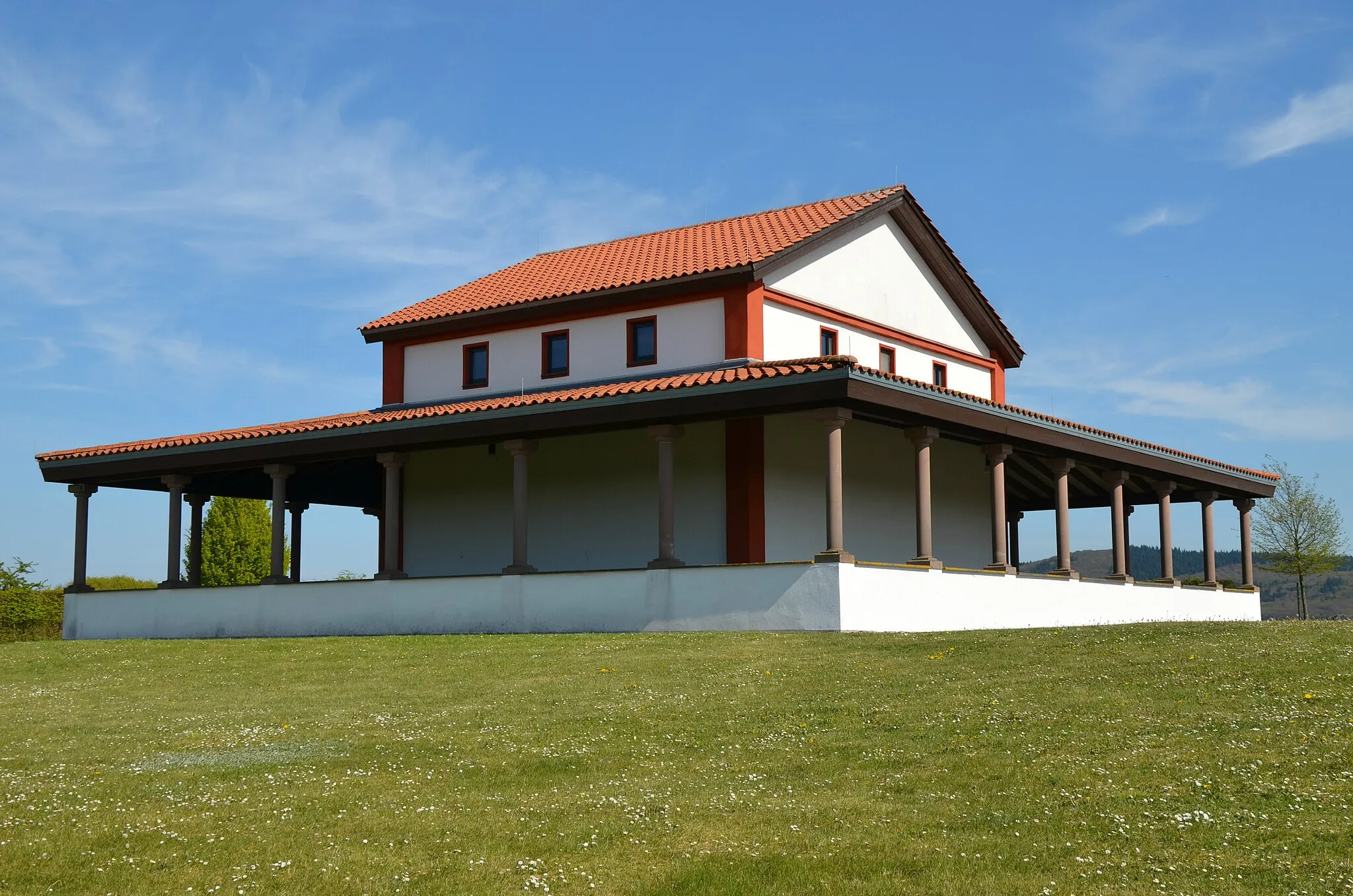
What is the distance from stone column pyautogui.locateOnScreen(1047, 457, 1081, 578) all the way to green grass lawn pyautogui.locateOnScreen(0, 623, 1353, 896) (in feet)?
32.9

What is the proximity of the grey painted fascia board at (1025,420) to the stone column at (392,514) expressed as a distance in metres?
10.7

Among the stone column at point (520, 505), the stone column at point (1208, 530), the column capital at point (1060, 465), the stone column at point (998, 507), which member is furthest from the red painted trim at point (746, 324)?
the stone column at point (1208, 530)

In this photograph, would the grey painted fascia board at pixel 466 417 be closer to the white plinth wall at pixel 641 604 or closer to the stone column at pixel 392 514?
the stone column at pixel 392 514

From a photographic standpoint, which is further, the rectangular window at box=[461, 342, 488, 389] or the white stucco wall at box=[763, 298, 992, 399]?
the rectangular window at box=[461, 342, 488, 389]

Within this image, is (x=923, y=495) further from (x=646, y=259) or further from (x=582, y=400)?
(x=646, y=259)

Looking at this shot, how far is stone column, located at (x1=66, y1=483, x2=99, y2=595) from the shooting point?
32.9m

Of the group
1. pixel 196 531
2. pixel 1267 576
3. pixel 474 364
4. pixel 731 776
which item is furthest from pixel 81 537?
pixel 1267 576

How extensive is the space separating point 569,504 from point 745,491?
4641mm

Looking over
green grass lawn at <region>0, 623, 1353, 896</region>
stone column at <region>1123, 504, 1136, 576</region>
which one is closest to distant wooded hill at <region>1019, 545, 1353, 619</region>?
stone column at <region>1123, 504, 1136, 576</region>

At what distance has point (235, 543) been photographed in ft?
190

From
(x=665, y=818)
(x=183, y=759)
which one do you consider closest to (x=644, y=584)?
(x=183, y=759)

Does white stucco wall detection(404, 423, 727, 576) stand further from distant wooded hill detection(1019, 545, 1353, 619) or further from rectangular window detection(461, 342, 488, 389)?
distant wooded hill detection(1019, 545, 1353, 619)

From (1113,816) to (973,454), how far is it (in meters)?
24.4

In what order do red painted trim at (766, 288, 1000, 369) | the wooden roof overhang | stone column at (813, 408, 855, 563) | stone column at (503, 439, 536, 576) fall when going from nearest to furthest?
stone column at (813, 408, 855, 563) < the wooden roof overhang < stone column at (503, 439, 536, 576) < red painted trim at (766, 288, 1000, 369)
